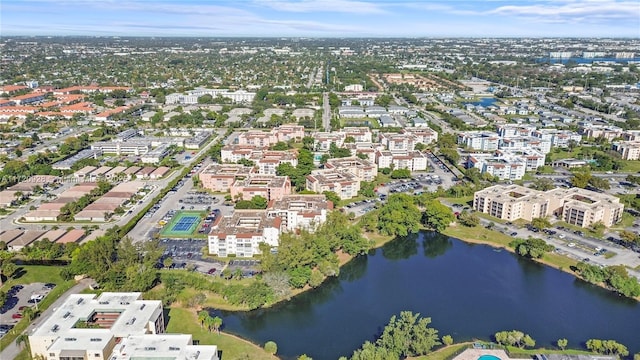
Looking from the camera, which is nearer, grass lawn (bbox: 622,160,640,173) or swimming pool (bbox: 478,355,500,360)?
swimming pool (bbox: 478,355,500,360)

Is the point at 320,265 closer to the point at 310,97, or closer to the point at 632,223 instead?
the point at 632,223

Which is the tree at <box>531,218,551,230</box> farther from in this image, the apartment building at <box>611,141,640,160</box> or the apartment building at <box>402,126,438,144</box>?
the apartment building at <box>611,141,640,160</box>

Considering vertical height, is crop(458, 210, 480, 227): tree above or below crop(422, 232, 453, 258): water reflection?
above

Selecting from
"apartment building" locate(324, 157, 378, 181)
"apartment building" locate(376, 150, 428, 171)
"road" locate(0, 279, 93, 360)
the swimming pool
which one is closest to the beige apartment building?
"apartment building" locate(324, 157, 378, 181)

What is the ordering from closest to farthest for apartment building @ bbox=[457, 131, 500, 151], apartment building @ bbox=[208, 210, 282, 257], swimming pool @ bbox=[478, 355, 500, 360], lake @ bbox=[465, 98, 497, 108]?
swimming pool @ bbox=[478, 355, 500, 360]
apartment building @ bbox=[208, 210, 282, 257]
apartment building @ bbox=[457, 131, 500, 151]
lake @ bbox=[465, 98, 497, 108]

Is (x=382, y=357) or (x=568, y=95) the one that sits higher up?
(x=568, y=95)

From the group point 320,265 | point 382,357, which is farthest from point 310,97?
point 382,357

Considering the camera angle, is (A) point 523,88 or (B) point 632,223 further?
(A) point 523,88
